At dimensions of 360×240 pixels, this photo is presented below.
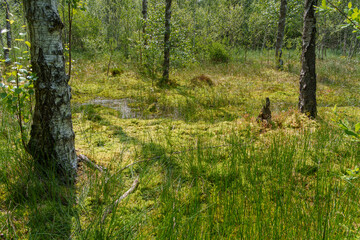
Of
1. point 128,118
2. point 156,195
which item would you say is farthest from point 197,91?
A: point 156,195

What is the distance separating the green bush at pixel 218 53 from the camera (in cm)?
1625

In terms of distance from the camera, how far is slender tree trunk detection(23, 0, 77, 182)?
1955mm

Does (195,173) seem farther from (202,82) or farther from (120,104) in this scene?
(202,82)

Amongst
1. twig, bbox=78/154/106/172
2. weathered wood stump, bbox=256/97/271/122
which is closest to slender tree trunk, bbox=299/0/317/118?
weathered wood stump, bbox=256/97/271/122

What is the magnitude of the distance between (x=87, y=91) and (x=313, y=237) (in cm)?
776

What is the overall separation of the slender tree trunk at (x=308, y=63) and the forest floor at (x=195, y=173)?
300 mm

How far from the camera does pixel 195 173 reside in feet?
8.50

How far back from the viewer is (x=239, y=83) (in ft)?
31.3

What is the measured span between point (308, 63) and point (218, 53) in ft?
43.5

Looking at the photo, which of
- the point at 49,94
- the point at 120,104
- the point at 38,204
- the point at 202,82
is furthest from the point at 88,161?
the point at 202,82

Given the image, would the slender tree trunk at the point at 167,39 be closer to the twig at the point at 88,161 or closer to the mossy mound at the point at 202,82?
the mossy mound at the point at 202,82

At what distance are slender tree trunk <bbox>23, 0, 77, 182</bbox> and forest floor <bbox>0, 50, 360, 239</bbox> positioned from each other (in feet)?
0.71

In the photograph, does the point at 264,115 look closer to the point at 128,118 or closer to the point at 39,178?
the point at 128,118

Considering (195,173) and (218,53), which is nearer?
(195,173)
